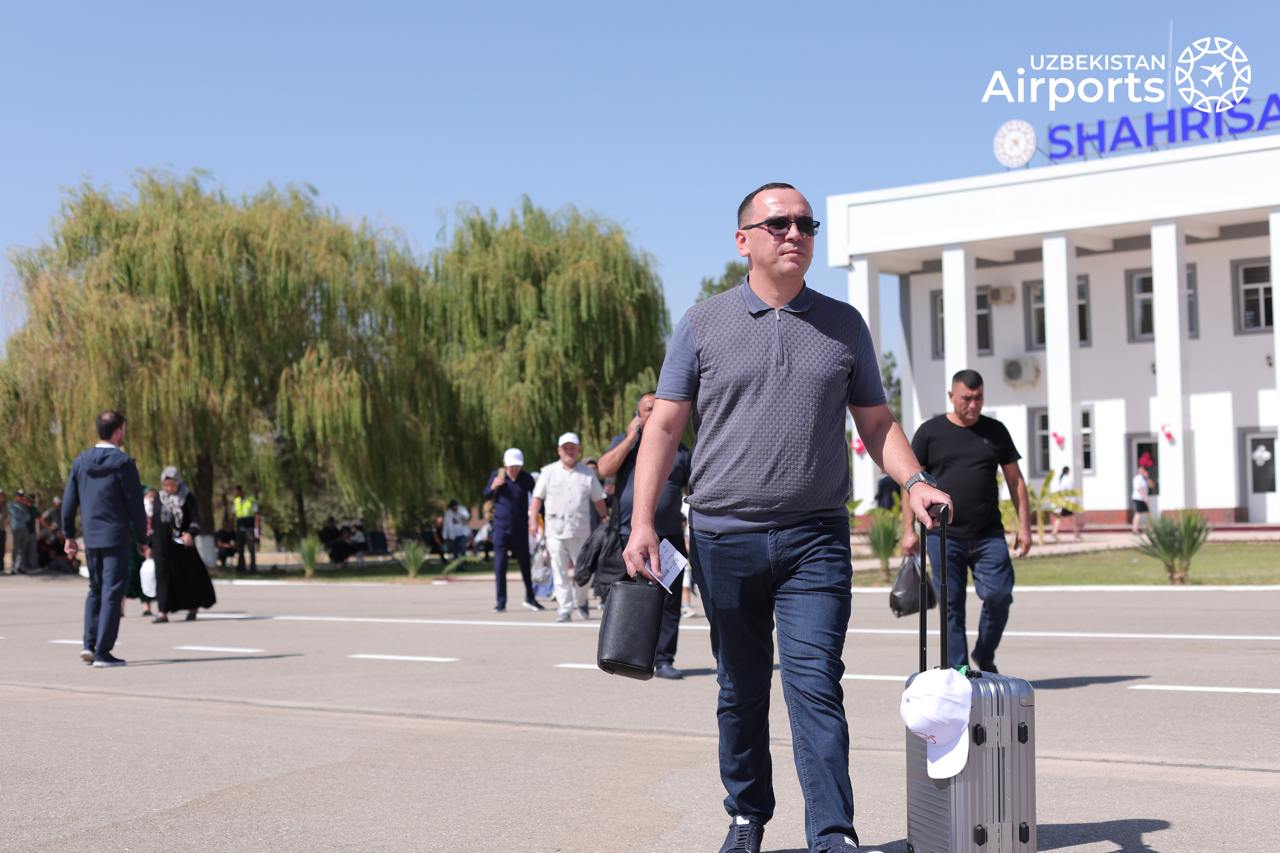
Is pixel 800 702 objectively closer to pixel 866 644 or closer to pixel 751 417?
pixel 751 417

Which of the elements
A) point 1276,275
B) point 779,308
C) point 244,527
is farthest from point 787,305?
point 1276,275

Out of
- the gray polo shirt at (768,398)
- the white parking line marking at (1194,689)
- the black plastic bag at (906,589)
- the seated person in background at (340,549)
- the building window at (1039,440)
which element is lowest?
the white parking line marking at (1194,689)

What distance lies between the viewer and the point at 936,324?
4953 centimetres

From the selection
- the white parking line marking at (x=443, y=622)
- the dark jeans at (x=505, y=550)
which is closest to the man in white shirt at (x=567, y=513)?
the white parking line marking at (x=443, y=622)

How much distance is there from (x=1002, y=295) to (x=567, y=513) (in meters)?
32.8

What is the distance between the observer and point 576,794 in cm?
675

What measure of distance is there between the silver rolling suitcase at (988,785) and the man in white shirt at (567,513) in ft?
40.0

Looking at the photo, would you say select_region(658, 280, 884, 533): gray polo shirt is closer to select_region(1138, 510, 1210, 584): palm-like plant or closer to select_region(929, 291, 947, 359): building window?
select_region(1138, 510, 1210, 584): palm-like plant

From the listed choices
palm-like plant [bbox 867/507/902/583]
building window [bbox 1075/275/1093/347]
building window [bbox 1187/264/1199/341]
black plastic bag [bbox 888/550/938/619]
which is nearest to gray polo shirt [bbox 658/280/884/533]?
black plastic bag [bbox 888/550/938/619]

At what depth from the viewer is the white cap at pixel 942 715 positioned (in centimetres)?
470

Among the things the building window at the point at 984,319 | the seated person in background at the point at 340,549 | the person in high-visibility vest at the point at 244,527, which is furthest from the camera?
the building window at the point at 984,319

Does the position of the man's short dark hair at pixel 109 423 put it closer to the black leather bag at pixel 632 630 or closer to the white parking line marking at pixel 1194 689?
the white parking line marking at pixel 1194 689

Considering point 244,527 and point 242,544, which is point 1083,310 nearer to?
point 244,527

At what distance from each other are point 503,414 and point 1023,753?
34.1 metres
